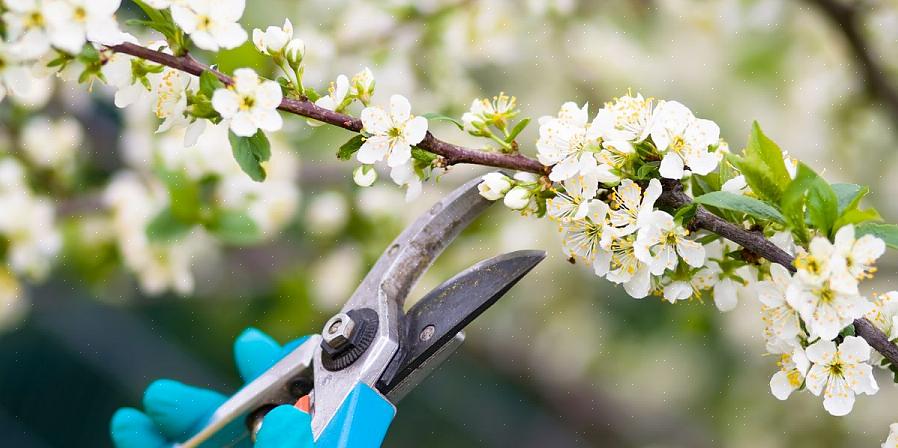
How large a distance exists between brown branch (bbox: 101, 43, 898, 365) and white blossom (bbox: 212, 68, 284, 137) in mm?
20

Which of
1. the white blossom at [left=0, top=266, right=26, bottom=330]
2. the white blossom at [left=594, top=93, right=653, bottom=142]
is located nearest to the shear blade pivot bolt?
the white blossom at [left=594, top=93, right=653, bottom=142]

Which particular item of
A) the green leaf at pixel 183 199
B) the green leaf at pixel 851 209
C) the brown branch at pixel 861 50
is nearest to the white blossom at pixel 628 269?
the green leaf at pixel 851 209

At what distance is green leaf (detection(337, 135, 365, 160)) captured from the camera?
0.53 meters

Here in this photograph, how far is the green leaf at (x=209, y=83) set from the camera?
1.61 ft

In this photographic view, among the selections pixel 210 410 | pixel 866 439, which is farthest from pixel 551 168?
pixel 866 439

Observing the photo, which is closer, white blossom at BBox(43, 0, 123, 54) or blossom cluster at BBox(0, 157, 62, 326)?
white blossom at BBox(43, 0, 123, 54)

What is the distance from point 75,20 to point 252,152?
0.40ft

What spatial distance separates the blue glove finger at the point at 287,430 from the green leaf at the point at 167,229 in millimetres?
442

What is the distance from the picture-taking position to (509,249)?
4.91ft

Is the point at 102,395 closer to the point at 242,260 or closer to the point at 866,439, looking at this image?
the point at 242,260

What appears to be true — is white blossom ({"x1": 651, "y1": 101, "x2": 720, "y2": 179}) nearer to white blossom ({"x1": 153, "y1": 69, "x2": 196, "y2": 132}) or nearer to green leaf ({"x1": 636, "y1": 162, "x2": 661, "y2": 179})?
green leaf ({"x1": 636, "y1": 162, "x2": 661, "y2": 179})

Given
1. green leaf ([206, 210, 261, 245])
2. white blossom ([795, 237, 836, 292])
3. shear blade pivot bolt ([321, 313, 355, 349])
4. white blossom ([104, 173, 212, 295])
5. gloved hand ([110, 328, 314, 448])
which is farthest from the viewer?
white blossom ([104, 173, 212, 295])

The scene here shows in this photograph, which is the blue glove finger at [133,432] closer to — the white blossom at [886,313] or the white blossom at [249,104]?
the white blossom at [249,104]

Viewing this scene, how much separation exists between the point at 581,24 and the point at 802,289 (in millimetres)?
1281
